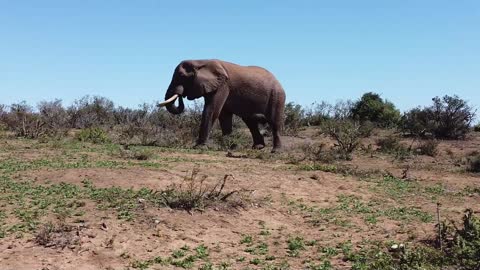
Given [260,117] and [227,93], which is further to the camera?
[260,117]

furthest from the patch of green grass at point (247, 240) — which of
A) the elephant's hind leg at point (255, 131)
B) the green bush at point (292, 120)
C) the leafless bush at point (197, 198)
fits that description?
the green bush at point (292, 120)

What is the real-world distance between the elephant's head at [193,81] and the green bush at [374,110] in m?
14.2

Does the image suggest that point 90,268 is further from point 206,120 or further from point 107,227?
point 206,120

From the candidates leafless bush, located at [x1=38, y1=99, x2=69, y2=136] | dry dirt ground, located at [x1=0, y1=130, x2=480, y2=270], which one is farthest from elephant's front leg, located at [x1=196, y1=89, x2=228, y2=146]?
leafless bush, located at [x1=38, y1=99, x2=69, y2=136]

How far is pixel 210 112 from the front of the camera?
14.6 m

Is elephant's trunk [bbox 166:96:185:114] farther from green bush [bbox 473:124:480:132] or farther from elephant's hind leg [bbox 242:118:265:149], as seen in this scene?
green bush [bbox 473:124:480:132]

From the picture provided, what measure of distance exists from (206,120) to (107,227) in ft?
27.0

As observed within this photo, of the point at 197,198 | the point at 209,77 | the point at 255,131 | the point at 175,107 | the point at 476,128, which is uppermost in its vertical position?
the point at 209,77

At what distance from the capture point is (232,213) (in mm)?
7449

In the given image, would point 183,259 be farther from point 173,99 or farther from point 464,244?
point 173,99

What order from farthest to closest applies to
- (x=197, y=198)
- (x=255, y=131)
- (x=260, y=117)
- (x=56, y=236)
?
(x=255, y=131) < (x=260, y=117) < (x=197, y=198) < (x=56, y=236)

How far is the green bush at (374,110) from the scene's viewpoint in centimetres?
2800

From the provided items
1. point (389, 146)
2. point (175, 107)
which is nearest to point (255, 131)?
point (175, 107)

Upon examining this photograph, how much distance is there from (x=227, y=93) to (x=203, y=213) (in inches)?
316
